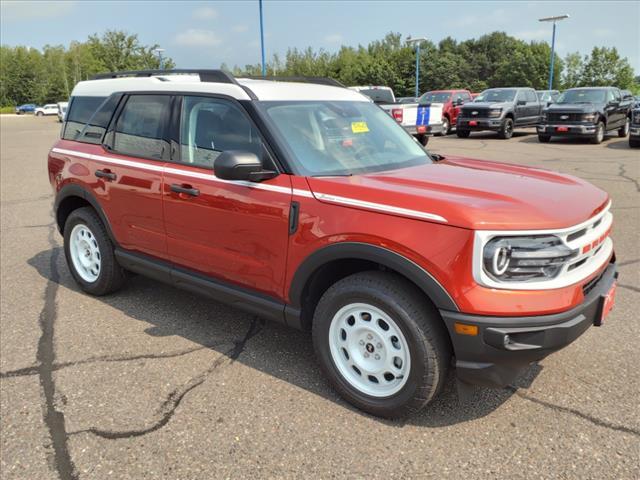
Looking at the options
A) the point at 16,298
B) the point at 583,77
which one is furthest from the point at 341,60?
the point at 16,298

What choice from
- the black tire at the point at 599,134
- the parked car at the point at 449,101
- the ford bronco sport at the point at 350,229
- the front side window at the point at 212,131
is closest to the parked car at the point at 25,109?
the parked car at the point at 449,101

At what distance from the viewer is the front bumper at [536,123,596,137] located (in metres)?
16.8

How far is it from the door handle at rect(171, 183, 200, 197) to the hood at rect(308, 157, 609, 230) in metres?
0.92

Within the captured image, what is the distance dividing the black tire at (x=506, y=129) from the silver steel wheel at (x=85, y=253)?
1735 centimetres

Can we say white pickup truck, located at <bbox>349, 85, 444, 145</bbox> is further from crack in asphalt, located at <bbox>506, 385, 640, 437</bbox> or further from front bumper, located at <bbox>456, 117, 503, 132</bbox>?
crack in asphalt, located at <bbox>506, 385, 640, 437</bbox>

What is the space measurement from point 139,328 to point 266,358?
45.0 inches

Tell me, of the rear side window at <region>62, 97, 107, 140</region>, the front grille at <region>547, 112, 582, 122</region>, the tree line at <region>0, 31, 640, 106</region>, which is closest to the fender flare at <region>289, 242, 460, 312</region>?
the rear side window at <region>62, 97, 107, 140</region>

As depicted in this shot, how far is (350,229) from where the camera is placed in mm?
2814

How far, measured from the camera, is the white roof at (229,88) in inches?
139

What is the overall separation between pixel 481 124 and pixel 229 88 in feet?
57.5

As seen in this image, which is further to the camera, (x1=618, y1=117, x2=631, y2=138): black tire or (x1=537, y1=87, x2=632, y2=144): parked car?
(x1=618, y1=117, x2=631, y2=138): black tire

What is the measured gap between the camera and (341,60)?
69.1m

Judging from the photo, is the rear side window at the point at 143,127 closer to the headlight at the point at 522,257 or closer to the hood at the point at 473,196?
the hood at the point at 473,196

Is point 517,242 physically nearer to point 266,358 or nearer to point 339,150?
point 339,150
